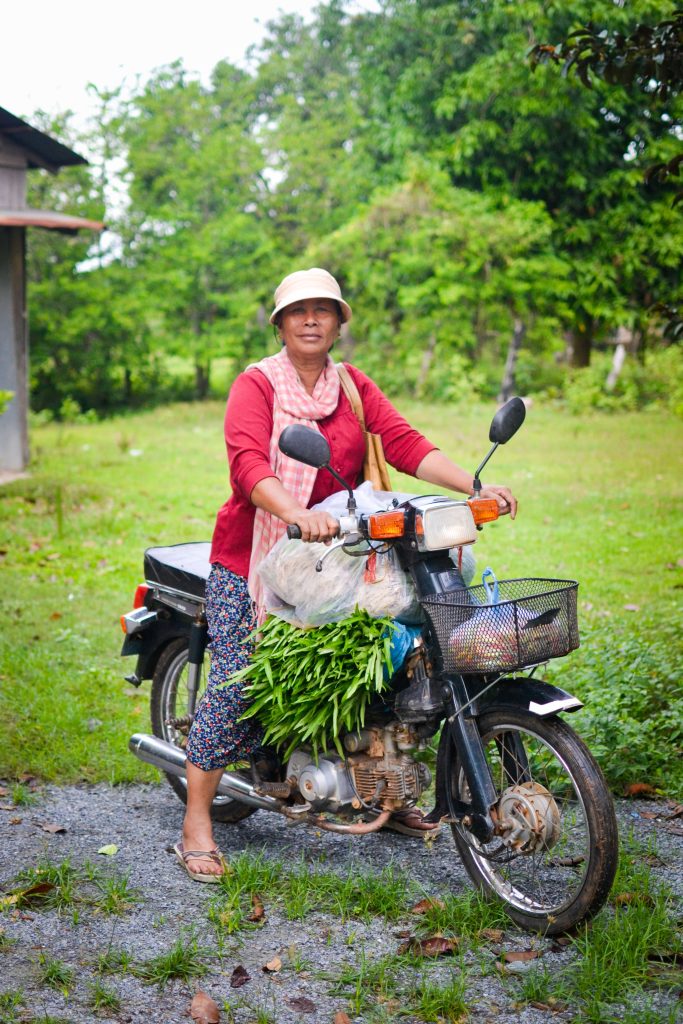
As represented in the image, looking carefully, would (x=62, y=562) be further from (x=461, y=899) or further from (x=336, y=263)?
(x=336, y=263)

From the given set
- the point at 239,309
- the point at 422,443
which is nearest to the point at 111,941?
the point at 422,443

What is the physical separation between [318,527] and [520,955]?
4.69ft

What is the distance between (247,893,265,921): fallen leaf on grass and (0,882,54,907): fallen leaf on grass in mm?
700

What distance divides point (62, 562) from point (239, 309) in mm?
16783

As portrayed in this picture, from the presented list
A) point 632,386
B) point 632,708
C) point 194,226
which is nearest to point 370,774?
point 632,708

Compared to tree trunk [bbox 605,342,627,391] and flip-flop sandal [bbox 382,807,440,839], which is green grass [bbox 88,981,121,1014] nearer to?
flip-flop sandal [bbox 382,807,440,839]

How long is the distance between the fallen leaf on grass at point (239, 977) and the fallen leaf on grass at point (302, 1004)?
0.52 feet

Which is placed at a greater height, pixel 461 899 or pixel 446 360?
pixel 446 360

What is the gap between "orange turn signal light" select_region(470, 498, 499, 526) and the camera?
11.4 ft

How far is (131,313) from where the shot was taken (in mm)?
24031

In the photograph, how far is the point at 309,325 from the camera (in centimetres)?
376

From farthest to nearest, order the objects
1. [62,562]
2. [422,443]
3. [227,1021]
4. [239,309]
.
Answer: [239,309] < [62,562] < [422,443] < [227,1021]

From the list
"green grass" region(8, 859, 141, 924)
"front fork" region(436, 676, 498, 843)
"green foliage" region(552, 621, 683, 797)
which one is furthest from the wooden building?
"front fork" region(436, 676, 498, 843)

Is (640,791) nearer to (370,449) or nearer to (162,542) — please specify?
(370,449)
